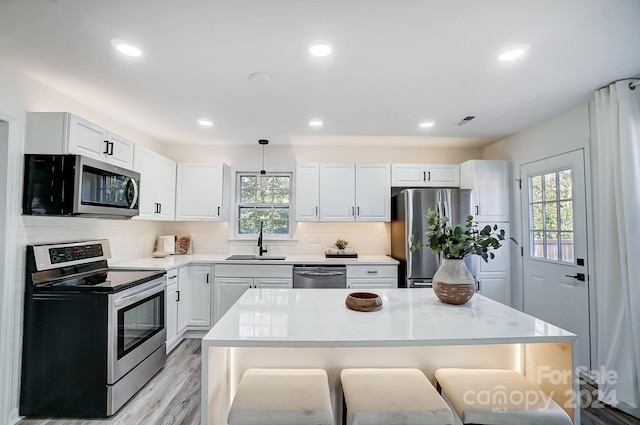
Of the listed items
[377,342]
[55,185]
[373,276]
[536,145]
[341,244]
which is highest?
[536,145]

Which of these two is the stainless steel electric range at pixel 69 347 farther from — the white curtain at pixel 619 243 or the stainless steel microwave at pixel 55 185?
the white curtain at pixel 619 243

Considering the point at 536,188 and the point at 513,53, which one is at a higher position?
the point at 513,53

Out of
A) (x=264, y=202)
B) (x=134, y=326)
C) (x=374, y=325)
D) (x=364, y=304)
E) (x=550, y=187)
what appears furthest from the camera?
(x=264, y=202)

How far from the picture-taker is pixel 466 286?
5.54ft

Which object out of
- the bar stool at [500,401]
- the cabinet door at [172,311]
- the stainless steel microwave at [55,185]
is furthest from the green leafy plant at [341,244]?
the stainless steel microwave at [55,185]

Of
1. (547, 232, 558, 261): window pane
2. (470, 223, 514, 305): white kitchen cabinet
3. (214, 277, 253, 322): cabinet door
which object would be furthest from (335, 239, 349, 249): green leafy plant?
(547, 232, 558, 261): window pane

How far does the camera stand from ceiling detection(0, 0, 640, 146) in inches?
59.7

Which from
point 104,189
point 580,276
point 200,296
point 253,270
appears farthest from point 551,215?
point 104,189

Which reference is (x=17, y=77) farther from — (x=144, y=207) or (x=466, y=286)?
(x=466, y=286)

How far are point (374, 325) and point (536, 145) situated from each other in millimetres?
3165

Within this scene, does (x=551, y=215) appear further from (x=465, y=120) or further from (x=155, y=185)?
(x=155, y=185)

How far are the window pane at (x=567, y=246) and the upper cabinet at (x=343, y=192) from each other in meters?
1.83

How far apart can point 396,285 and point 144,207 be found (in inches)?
119

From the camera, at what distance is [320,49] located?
183 cm
